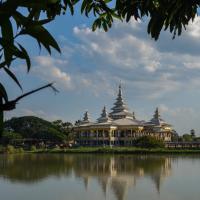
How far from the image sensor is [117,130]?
5512 centimetres

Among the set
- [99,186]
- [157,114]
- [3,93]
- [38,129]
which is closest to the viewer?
[3,93]

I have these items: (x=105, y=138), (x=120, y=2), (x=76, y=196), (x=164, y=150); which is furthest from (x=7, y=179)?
(x=105, y=138)

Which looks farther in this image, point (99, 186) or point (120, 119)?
point (120, 119)

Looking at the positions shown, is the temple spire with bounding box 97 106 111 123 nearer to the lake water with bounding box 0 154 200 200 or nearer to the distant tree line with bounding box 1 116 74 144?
the distant tree line with bounding box 1 116 74 144

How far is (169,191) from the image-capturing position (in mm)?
14750

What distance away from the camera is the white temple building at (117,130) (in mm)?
54062

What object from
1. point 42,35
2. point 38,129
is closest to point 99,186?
point 42,35

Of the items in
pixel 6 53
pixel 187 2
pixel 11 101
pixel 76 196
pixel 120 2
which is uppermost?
pixel 120 2

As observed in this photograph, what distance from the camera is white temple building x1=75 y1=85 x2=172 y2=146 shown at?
177 feet

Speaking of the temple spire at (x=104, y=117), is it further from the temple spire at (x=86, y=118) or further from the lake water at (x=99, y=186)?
the lake water at (x=99, y=186)

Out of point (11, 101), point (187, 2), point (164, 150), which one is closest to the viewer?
point (11, 101)

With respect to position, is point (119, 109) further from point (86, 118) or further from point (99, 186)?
point (99, 186)

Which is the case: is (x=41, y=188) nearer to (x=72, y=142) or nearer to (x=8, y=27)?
(x=8, y=27)

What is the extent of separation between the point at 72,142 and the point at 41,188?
40.8 m
